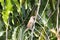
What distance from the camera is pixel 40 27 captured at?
37.3 inches

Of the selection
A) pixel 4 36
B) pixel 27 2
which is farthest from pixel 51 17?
pixel 4 36

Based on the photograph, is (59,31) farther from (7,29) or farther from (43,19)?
(7,29)

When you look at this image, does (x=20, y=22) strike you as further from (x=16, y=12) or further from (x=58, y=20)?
(x=58, y=20)

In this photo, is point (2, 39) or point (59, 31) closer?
point (59, 31)

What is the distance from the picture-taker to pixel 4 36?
40.1 inches

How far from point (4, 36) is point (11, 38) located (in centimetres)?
5

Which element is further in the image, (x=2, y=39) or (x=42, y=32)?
(x=2, y=39)

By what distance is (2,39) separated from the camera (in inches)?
40.4

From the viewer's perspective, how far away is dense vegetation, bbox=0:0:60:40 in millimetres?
909

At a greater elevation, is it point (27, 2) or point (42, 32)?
point (27, 2)

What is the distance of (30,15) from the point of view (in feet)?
3.10

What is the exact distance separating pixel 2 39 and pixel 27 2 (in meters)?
0.25

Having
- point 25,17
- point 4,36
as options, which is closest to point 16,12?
point 25,17

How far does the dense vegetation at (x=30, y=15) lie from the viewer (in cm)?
91
